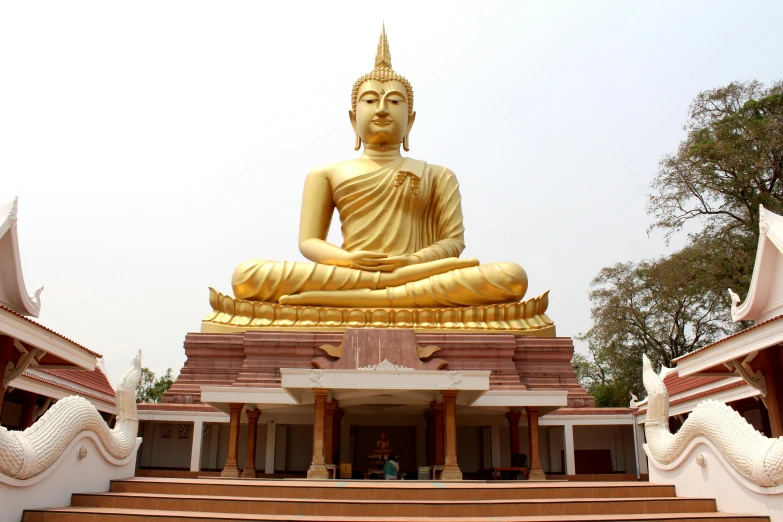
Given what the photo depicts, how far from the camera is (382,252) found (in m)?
16.1

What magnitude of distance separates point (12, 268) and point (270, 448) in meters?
5.16

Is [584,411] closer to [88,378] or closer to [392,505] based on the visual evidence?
[392,505]

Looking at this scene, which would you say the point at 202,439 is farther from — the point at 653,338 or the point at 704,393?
the point at 653,338

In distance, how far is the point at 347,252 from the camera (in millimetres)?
15578

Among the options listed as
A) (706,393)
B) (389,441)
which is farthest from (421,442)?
(706,393)

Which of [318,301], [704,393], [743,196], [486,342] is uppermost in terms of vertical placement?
[743,196]

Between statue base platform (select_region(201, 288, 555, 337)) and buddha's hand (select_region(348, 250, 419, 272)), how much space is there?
100 centimetres

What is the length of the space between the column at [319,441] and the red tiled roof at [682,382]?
770 centimetres

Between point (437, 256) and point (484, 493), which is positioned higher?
point (437, 256)

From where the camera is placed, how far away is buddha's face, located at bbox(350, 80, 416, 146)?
17.0 meters

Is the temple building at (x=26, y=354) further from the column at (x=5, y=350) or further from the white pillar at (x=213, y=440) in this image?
the white pillar at (x=213, y=440)

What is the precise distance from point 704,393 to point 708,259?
621 centimetres

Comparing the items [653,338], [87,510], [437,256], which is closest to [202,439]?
[437,256]

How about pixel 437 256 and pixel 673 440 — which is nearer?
pixel 673 440
